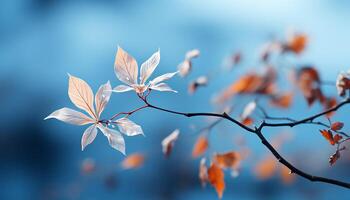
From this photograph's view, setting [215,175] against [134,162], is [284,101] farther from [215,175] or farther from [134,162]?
[215,175]

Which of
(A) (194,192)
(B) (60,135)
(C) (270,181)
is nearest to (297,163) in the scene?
(C) (270,181)

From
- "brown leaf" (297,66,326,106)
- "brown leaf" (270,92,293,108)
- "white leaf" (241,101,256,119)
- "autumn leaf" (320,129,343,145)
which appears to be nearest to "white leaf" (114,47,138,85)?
"autumn leaf" (320,129,343,145)

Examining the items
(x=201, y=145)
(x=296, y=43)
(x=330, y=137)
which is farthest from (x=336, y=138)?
(x=296, y=43)

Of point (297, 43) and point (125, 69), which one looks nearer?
point (125, 69)

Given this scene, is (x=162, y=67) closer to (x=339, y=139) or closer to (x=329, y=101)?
(x=329, y=101)

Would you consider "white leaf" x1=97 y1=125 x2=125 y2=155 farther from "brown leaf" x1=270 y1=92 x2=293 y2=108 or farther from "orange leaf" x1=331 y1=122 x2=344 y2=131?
"brown leaf" x1=270 y1=92 x2=293 y2=108
